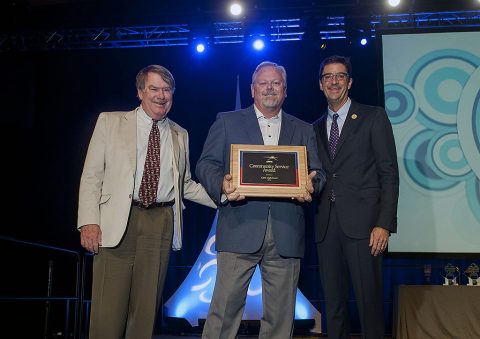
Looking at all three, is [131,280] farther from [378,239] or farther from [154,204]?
[378,239]

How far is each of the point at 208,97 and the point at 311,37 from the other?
5.92 feet

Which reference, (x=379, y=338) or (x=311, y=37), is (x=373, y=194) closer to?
(x=379, y=338)

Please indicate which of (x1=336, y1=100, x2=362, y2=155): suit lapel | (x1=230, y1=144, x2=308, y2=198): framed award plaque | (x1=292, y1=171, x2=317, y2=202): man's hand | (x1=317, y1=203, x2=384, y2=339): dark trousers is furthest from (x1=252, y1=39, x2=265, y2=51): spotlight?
(x1=292, y1=171, x2=317, y2=202): man's hand

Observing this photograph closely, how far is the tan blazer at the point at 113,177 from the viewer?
2.86 m

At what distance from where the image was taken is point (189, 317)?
6660 millimetres

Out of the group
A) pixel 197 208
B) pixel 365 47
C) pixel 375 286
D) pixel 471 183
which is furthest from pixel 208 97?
pixel 375 286

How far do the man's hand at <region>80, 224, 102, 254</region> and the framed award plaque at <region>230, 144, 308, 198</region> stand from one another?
2.60 ft

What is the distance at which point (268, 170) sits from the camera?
110 inches

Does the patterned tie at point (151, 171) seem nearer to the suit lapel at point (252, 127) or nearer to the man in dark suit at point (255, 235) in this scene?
the man in dark suit at point (255, 235)

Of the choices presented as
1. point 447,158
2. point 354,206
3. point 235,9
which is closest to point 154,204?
point 354,206

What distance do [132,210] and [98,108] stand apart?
4793 millimetres

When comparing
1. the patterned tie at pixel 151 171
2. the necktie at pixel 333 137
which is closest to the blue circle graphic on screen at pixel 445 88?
the necktie at pixel 333 137

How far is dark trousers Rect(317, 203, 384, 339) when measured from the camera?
307 cm

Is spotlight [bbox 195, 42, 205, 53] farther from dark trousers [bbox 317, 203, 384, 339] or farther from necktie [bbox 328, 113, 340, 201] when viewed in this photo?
dark trousers [bbox 317, 203, 384, 339]
